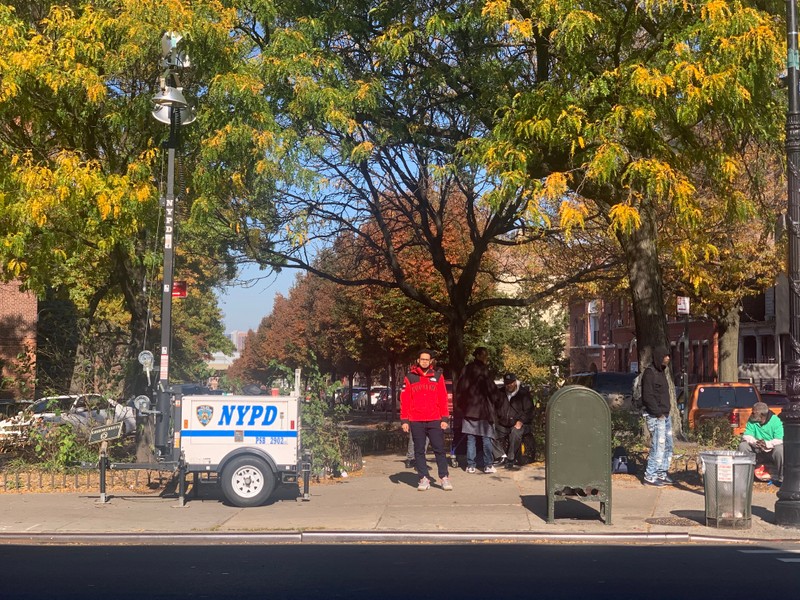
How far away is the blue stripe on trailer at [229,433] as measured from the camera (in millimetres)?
12055

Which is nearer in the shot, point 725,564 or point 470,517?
point 725,564

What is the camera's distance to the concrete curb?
10.2 m

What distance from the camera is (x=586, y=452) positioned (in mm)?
10883

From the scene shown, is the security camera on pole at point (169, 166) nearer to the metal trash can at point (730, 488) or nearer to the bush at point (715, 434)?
the metal trash can at point (730, 488)

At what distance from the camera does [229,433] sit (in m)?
12.1

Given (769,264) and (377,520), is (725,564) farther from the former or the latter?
(769,264)

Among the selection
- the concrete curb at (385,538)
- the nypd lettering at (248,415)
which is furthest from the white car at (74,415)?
the concrete curb at (385,538)

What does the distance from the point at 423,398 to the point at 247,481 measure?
249cm

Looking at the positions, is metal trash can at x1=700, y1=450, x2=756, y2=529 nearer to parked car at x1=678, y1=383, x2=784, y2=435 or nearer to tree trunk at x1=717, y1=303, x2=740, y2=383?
parked car at x1=678, y1=383, x2=784, y2=435

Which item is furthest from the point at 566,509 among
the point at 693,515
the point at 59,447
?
the point at 59,447

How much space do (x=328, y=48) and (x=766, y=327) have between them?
38.0 metres

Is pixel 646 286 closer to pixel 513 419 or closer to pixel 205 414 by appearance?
pixel 513 419

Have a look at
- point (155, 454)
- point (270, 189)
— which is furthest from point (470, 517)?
point (270, 189)

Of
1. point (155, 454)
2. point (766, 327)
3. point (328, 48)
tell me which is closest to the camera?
point (155, 454)
